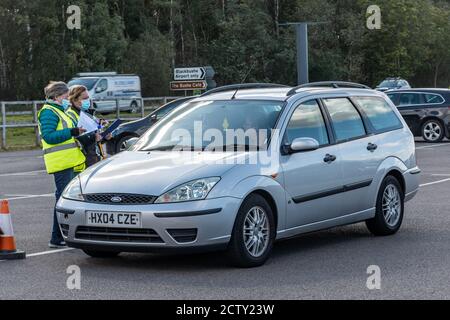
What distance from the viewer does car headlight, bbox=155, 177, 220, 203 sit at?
29.1 ft

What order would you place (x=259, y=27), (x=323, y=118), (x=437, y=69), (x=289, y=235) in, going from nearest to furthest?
1. (x=289, y=235)
2. (x=323, y=118)
3. (x=259, y=27)
4. (x=437, y=69)

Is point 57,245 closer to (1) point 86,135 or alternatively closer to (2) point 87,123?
→ (1) point 86,135

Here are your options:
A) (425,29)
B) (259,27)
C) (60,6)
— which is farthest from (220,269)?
(425,29)

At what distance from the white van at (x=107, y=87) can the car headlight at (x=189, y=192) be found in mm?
41608

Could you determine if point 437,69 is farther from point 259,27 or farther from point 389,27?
point 259,27

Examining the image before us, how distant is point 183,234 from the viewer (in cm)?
885

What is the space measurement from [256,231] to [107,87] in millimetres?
45344

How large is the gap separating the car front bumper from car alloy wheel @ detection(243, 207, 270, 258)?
0.25 meters

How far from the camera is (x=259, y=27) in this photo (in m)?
72.2

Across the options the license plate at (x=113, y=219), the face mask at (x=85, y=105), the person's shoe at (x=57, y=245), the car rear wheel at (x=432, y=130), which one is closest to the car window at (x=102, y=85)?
the car rear wheel at (x=432, y=130)

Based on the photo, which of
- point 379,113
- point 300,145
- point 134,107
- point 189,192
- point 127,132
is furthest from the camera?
point 134,107

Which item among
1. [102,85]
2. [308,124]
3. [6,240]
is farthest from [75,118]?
[102,85]

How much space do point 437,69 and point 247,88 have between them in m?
83.2

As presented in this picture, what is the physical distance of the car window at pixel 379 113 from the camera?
451 inches
